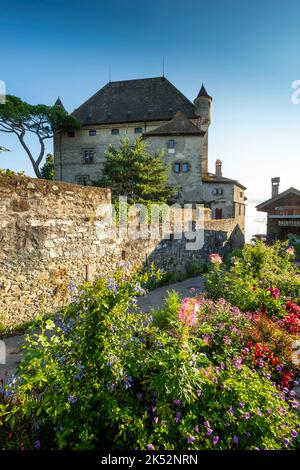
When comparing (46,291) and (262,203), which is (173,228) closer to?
(46,291)

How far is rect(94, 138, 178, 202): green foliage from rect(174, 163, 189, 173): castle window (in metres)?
6.85

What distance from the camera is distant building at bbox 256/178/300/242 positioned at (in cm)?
2039

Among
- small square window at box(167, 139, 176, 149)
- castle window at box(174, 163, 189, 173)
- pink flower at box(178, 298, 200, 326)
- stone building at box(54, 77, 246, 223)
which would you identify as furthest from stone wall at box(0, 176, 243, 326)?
small square window at box(167, 139, 176, 149)

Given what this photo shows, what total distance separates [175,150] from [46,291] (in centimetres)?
1833

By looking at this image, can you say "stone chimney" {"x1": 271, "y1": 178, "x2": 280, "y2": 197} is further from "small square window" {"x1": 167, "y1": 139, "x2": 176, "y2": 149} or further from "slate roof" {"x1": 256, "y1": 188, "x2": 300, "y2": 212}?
"small square window" {"x1": 167, "y1": 139, "x2": 176, "y2": 149}

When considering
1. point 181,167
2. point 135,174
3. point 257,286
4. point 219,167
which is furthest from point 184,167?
point 257,286

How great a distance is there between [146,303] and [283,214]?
1819 centimetres

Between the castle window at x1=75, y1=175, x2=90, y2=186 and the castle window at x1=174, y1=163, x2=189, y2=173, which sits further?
the castle window at x1=75, y1=175, x2=90, y2=186

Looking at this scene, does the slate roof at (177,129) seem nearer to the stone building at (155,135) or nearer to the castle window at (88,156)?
the stone building at (155,135)

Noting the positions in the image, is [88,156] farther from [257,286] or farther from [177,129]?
[257,286]

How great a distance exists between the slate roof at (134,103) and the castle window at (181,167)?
5154 millimetres

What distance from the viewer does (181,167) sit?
70.8ft
